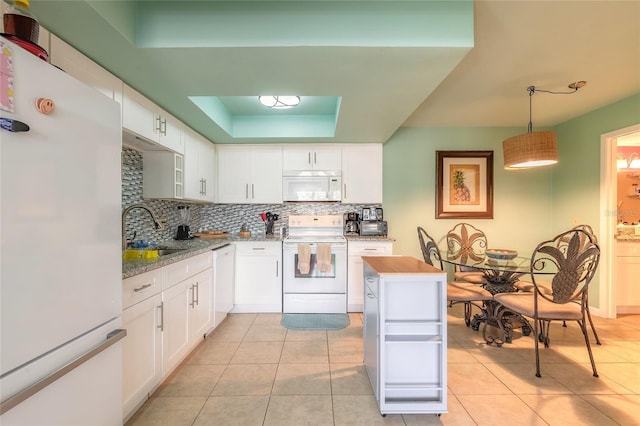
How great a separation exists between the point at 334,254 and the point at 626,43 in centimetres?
301

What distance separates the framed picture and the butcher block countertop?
2301mm

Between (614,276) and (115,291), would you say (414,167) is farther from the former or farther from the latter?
(115,291)

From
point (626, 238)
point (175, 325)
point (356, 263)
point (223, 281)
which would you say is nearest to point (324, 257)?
point (356, 263)

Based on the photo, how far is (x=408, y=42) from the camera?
61.7 inches

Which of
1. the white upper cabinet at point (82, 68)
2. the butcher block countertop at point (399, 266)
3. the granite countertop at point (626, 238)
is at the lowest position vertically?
the butcher block countertop at point (399, 266)

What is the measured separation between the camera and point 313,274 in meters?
3.30

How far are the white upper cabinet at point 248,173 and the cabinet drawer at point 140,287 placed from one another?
6.63 ft

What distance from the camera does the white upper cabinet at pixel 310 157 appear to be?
3.71m

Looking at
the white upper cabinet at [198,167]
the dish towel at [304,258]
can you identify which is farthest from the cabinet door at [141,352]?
the dish towel at [304,258]

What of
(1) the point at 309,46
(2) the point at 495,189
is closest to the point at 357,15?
(1) the point at 309,46

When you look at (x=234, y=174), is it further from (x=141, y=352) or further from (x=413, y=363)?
(x=413, y=363)

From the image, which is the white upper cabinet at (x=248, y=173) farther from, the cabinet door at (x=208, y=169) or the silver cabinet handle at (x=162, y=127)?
the silver cabinet handle at (x=162, y=127)

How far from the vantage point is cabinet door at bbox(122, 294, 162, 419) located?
151cm

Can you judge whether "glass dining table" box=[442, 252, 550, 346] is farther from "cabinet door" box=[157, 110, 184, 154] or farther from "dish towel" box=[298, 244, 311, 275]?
"cabinet door" box=[157, 110, 184, 154]
